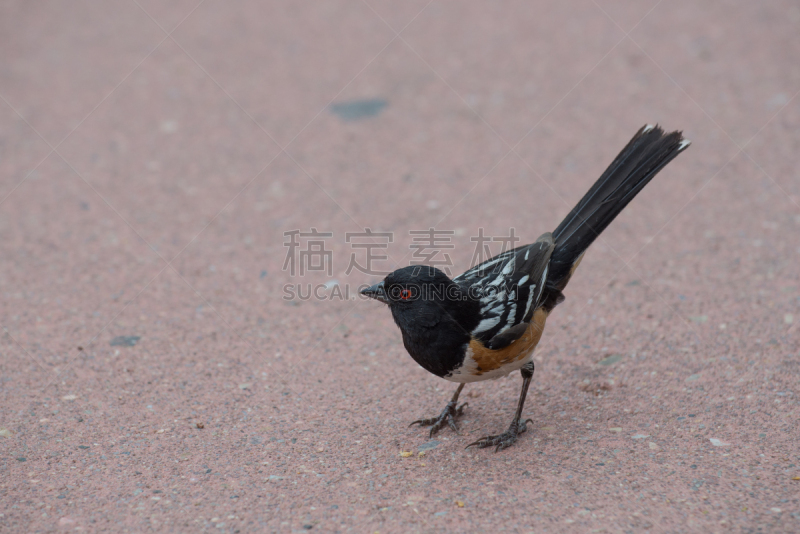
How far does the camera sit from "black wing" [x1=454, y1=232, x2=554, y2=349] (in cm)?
392

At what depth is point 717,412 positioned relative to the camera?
4117 mm

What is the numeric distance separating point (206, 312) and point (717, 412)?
12.3ft

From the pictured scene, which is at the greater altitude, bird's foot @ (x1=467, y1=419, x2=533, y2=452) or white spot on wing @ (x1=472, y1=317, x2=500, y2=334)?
white spot on wing @ (x1=472, y1=317, x2=500, y2=334)

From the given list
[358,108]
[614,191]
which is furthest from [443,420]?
[358,108]

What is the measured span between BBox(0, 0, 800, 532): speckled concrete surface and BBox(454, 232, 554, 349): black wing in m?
0.75

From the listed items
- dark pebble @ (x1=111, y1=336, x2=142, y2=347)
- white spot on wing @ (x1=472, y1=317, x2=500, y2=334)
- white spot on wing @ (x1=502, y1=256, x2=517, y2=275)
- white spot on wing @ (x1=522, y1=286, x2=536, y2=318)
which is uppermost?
white spot on wing @ (x1=502, y1=256, x2=517, y2=275)

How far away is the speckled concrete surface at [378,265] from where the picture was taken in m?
3.66

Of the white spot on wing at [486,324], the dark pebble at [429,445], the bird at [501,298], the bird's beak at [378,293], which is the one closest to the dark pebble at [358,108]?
the bird at [501,298]

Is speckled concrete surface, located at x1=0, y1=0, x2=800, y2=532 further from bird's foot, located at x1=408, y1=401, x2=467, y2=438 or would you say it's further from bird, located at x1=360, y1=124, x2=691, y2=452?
bird, located at x1=360, y1=124, x2=691, y2=452

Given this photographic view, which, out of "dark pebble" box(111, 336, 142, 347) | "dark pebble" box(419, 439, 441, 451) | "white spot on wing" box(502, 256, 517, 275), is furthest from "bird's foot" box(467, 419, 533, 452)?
"dark pebble" box(111, 336, 142, 347)

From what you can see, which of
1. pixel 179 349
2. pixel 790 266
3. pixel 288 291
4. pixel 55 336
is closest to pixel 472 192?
pixel 288 291

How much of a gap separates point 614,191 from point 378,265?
2.33 meters

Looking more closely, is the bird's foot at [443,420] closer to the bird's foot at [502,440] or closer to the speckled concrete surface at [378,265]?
the speckled concrete surface at [378,265]

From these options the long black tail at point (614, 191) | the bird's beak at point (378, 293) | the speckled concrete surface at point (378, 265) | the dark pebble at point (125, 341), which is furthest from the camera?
the dark pebble at point (125, 341)
